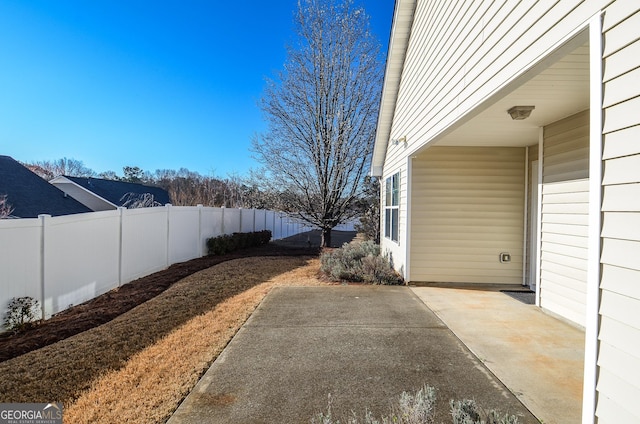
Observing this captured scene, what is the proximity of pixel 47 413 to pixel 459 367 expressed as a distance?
3.55 meters

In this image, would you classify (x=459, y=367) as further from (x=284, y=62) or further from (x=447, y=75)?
(x=284, y=62)

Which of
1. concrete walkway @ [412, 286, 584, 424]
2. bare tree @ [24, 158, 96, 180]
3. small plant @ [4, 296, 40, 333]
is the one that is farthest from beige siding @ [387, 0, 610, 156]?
bare tree @ [24, 158, 96, 180]

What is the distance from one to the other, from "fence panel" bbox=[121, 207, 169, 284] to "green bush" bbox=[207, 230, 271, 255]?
269 cm

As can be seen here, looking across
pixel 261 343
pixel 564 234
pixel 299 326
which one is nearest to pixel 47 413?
pixel 261 343

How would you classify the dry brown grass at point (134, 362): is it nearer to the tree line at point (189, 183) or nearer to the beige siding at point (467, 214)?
the beige siding at point (467, 214)

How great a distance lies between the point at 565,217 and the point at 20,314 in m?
7.62

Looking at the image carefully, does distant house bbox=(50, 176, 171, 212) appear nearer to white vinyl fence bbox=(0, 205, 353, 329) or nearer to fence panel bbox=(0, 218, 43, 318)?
white vinyl fence bbox=(0, 205, 353, 329)

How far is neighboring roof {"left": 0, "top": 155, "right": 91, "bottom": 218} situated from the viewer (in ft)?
43.9

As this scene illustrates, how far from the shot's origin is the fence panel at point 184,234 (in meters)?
9.77

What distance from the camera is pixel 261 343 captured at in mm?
3939

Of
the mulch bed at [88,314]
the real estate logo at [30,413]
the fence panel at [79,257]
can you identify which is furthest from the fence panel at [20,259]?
the real estate logo at [30,413]

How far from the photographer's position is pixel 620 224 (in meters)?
1.78

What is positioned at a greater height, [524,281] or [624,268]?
[624,268]

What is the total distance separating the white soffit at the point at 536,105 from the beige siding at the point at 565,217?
0.31m
